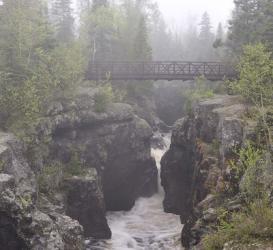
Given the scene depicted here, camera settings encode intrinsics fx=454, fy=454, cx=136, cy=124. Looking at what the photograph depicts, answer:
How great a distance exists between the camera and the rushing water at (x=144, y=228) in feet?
114

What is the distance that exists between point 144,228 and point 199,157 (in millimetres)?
8533

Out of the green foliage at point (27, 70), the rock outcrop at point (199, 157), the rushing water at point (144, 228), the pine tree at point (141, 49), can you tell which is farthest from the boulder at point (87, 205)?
the pine tree at point (141, 49)

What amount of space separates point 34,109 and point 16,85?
654 cm

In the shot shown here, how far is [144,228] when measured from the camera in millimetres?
38656

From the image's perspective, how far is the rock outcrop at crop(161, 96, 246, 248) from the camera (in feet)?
96.0

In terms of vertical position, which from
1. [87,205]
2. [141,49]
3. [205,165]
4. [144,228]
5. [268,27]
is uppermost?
[268,27]

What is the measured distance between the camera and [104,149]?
41406mm

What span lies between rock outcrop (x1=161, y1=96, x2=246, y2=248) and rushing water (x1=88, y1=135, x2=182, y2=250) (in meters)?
1.49

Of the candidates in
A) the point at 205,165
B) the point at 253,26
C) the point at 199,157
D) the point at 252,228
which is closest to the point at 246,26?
the point at 253,26

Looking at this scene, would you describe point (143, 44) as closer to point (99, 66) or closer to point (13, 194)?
point (99, 66)

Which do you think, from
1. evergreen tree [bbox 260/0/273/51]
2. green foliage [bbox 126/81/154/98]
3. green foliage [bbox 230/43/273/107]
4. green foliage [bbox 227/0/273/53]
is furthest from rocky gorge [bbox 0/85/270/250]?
green foliage [bbox 126/81/154/98]

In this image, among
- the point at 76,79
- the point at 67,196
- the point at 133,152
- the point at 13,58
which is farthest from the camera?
the point at 133,152

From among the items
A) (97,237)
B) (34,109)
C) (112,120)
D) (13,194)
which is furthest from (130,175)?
(13,194)

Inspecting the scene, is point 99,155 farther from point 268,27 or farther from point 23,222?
point 268,27
